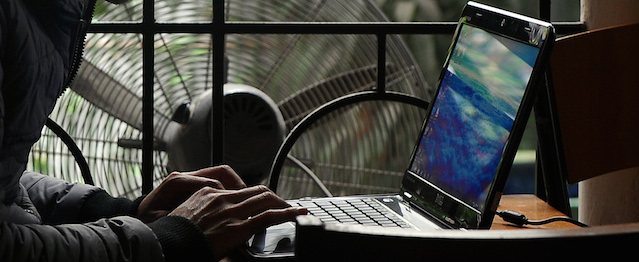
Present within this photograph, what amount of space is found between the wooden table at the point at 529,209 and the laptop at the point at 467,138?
12cm

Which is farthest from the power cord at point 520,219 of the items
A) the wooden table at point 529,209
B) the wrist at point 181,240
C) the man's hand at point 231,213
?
the wrist at point 181,240

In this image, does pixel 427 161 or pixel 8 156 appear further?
pixel 427 161

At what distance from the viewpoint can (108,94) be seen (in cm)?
215

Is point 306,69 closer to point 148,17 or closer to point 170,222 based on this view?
point 148,17

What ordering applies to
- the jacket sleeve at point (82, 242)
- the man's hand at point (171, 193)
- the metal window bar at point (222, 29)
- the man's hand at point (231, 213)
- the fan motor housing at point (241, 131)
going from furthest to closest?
1. the fan motor housing at point (241, 131)
2. the metal window bar at point (222, 29)
3. the man's hand at point (171, 193)
4. the man's hand at point (231, 213)
5. the jacket sleeve at point (82, 242)

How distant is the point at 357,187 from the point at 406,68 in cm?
36

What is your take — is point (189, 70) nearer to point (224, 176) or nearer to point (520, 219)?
point (224, 176)

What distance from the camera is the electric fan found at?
2135 mm

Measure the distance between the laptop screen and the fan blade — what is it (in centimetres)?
94

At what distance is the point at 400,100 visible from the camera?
5.91ft

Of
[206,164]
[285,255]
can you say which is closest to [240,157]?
[206,164]

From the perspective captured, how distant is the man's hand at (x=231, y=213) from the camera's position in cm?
113

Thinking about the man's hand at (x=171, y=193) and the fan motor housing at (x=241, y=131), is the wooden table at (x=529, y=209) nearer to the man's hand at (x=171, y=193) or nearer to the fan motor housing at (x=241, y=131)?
the man's hand at (x=171, y=193)

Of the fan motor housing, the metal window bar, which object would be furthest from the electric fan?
the metal window bar
